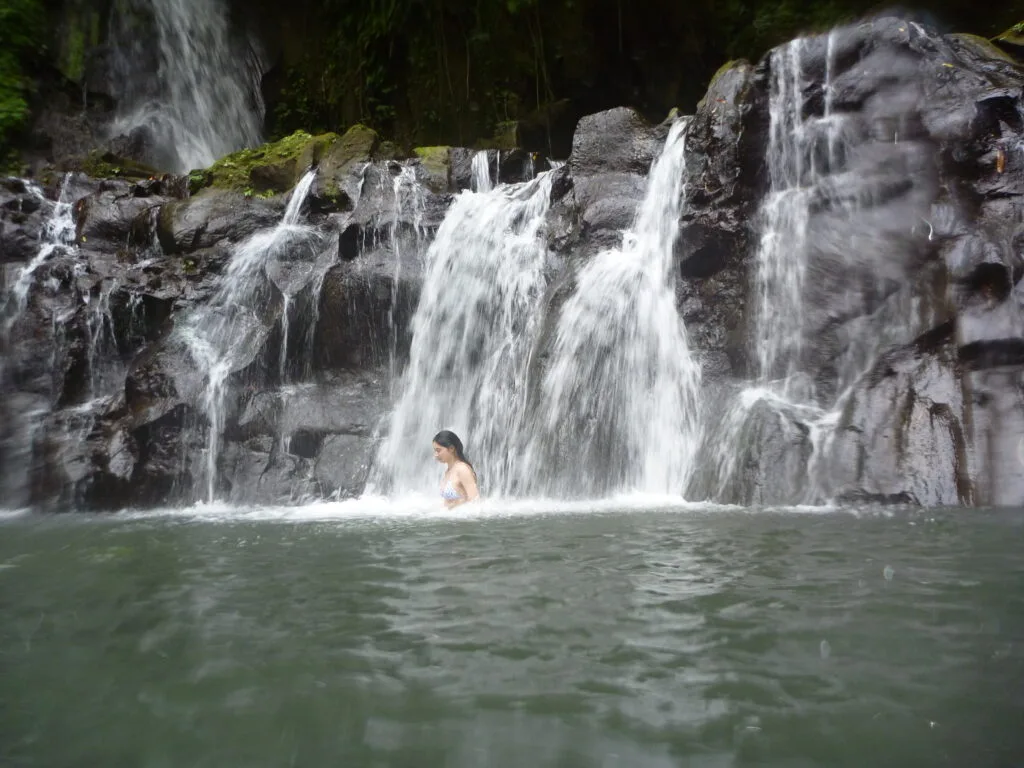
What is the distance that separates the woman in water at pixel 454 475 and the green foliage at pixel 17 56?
16019 millimetres

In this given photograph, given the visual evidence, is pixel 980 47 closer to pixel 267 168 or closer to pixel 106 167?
pixel 267 168

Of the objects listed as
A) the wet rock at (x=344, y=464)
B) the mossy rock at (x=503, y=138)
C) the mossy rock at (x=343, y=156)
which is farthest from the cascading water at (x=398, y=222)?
the mossy rock at (x=503, y=138)

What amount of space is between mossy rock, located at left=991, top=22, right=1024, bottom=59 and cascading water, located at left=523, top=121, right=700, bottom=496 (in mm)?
4607

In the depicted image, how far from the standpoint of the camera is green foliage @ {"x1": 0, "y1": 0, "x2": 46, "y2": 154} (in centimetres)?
1844

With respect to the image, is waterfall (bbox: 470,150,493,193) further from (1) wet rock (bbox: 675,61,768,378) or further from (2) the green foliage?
(2) the green foliage

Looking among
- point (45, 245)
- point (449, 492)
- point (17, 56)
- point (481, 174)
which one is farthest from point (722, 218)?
point (17, 56)

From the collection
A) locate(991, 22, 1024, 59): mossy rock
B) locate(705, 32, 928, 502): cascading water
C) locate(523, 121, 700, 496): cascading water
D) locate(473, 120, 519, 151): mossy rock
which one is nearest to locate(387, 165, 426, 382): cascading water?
locate(523, 121, 700, 496): cascading water

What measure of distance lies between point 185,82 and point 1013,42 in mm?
19627

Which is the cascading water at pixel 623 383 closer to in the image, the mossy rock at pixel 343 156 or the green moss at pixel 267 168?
the mossy rock at pixel 343 156

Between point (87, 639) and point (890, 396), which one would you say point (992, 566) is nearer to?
point (890, 396)

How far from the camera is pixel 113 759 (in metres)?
2.53

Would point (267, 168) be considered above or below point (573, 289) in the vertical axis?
above

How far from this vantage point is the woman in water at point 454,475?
8039 mm

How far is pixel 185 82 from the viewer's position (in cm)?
2188
